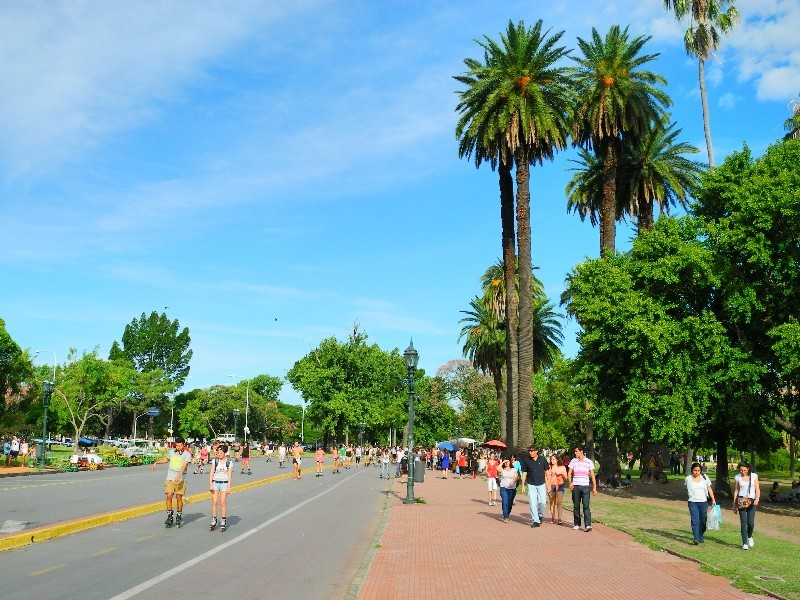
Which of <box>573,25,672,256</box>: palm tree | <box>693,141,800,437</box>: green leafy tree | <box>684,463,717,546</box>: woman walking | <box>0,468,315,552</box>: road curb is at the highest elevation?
<box>573,25,672,256</box>: palm tree

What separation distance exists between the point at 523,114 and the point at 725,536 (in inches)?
911

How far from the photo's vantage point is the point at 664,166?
39.2 metres

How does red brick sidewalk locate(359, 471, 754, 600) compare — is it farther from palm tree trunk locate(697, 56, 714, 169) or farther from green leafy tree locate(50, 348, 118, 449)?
green leafy tree locate(50, 348, 118, 449)

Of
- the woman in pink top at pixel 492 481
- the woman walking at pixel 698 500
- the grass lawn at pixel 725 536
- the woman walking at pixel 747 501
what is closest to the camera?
the grass lawn at pixel 725 536

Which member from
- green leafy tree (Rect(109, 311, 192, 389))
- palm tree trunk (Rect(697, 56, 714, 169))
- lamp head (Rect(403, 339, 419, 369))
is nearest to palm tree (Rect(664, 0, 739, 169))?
palm tree trunk (Rect(697, 56, 714, 169))

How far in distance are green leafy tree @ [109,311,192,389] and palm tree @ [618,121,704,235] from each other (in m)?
94.5

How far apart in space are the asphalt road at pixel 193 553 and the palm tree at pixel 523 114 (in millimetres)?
15354

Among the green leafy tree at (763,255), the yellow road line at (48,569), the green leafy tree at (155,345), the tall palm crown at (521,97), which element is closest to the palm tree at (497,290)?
the tall palm crown at (521,97)

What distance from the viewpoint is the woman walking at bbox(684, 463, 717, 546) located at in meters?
14.8

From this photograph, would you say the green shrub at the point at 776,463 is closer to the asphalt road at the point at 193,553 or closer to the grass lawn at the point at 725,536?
the grass lawn at the point at 725,536

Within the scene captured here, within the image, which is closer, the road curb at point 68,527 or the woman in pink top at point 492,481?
the road curb at point 68,527

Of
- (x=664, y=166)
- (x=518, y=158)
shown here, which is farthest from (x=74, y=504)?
(x=664, y=166)

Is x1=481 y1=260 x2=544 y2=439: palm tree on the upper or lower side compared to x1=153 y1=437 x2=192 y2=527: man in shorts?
upper

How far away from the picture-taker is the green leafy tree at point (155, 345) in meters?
120
